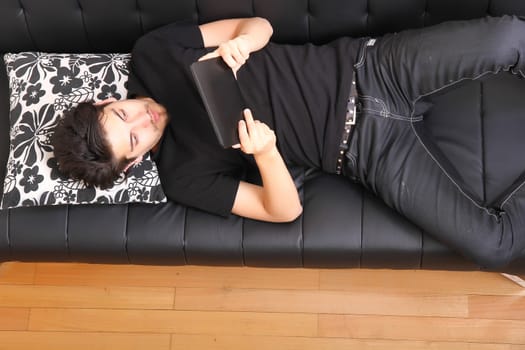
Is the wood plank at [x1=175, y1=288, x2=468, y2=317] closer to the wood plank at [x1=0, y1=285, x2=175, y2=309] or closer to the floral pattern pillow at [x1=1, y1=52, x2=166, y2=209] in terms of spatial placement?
the wood plank at [x1=0, y1=285, x2=175, y2=309]

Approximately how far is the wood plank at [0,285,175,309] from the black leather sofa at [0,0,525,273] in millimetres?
285

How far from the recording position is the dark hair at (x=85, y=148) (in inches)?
48.3

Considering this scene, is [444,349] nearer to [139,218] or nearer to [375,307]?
[375,307]

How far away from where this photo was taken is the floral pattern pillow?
4.38 feet

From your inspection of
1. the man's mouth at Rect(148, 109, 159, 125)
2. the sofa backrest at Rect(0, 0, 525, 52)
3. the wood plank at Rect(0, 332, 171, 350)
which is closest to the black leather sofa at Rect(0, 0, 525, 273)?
the sofa backrest at Rect(0, 0, 525, 52)

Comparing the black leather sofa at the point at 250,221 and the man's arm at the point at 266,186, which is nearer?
the man's arm at the point at 266,186

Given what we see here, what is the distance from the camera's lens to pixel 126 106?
4.18 feet

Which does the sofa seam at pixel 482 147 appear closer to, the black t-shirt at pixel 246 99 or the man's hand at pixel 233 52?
the black t-shirt at pixel 246 99

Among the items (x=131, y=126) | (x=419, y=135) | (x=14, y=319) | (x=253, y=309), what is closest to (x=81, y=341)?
(x=14, y=319)

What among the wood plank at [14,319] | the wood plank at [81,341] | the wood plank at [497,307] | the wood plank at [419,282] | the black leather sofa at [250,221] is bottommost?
the wood plank at [81,341]

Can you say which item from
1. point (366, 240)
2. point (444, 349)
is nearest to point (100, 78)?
point (366, 240)

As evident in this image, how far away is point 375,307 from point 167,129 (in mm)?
783

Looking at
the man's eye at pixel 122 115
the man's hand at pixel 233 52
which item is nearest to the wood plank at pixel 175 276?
the man's eye at pixel 122 115

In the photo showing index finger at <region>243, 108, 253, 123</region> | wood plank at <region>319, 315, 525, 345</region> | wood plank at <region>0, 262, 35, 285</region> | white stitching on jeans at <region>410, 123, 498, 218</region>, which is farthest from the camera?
wood plank at <region>0, 262, 35, 285</region>
